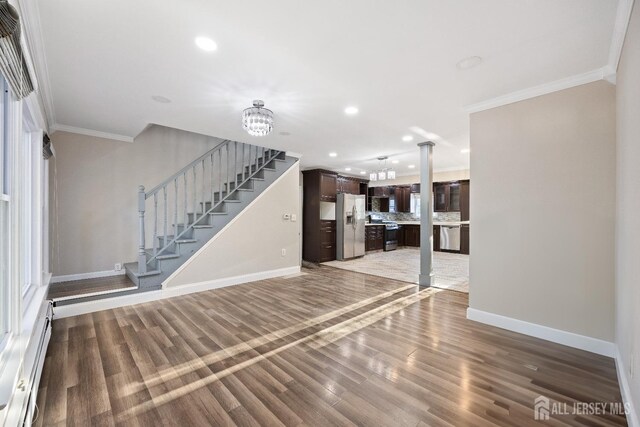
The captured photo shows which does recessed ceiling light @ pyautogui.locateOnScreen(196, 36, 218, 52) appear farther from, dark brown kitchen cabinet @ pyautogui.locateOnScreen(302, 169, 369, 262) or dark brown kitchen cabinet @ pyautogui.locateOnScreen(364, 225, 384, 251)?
dark brown kitchen cabinet @ pyautogui.locateOnScreen(364, 225, 384, 251)

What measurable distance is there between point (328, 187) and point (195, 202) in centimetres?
354

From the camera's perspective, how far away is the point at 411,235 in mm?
9383

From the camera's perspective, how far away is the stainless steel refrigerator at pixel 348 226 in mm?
6953

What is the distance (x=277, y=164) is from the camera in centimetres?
528

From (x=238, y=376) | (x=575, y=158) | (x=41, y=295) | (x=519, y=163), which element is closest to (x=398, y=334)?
(x=238, y=376)

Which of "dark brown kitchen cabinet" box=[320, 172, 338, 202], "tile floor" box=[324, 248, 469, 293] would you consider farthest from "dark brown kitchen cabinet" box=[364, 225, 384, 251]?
"dark brown kitchen cabinet" box=[320, 172, 338, 202]

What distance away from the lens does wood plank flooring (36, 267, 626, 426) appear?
5.19 ft

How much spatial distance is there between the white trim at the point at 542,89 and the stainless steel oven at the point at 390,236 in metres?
5.91

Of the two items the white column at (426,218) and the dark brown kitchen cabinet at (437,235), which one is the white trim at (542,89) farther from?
the dark brown kitchen cabinet at (437,235)

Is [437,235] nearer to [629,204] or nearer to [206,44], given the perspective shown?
[629,204]

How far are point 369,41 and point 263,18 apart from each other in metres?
0.75

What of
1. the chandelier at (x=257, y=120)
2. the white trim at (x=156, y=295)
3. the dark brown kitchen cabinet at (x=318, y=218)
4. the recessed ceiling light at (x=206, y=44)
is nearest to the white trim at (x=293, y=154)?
the dark brown kitchen cabinet at (x=318, y=218)

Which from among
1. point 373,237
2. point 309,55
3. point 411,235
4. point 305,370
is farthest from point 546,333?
point 411,235

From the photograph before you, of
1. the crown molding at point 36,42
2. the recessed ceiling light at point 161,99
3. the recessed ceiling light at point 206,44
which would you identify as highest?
the recessed ceiling light at point 206,44
